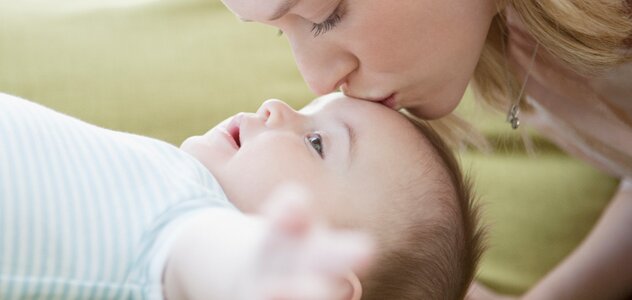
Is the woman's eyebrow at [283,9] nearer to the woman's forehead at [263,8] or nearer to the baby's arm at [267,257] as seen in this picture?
the woman's forehead at [263,8]

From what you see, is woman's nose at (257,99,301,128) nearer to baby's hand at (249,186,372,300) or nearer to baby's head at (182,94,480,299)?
baby's head at (182,94,480,299)

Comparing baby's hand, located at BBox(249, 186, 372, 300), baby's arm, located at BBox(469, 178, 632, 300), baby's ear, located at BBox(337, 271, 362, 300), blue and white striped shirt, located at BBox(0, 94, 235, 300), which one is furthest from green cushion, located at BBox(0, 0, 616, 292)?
baby's hand, located at BBox(249, 186, 372, 300)

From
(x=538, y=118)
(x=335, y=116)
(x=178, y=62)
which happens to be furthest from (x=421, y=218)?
(x=178, y=62)

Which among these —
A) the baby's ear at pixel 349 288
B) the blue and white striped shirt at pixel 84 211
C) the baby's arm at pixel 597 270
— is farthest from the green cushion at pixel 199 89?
the baby's ear at pixel 349 288

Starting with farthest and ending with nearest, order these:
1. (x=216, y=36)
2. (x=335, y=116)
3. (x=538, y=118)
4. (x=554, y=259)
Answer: (x=216, y=36), (x=538, y=118), (x=554, y=259), (x=335, y=116)

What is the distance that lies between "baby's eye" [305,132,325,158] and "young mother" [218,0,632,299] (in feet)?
0.36

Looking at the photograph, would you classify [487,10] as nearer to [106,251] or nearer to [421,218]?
[421,218]

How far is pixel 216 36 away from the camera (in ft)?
5.24

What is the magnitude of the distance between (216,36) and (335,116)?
64 cm

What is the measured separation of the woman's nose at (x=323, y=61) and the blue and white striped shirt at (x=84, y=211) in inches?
9.7

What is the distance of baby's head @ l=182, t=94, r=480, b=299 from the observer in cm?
89

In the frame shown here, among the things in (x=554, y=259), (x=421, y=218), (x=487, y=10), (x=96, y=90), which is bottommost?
(x=554, y=259)

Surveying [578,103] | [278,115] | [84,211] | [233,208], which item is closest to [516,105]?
[578,103]

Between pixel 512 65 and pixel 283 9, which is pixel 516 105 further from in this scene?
pixel 283 9
